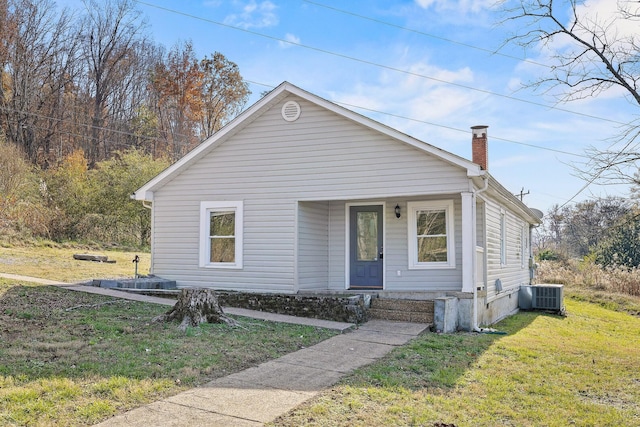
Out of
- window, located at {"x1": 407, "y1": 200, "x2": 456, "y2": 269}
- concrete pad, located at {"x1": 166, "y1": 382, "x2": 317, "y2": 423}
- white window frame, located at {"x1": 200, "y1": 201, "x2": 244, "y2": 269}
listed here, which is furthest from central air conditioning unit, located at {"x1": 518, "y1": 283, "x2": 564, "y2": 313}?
concrete pad, located at {"x1": 166, "y1": 382, "x2": 317, "y2": 423}

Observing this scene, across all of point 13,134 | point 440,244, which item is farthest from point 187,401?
point 13,134

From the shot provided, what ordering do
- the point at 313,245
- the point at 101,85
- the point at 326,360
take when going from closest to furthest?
1. the point at 326,360
2. the point at 313,245
3. the point at 101,85

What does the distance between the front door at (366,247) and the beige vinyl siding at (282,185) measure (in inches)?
12.8

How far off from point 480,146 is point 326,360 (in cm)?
829

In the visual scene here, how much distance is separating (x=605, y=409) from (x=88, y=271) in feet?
45.7

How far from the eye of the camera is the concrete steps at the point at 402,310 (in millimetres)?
10516

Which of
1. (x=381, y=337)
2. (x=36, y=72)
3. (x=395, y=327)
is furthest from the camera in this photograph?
(x=36, y=72)

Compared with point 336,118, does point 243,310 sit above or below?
below

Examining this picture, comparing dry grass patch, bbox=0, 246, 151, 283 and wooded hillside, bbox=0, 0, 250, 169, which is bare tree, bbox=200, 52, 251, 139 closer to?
wooded hillside, bbox=0, 0, 250, 169

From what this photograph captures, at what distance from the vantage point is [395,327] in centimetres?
1003

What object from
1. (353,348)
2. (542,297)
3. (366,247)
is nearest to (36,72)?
(366,247)

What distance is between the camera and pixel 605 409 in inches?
219

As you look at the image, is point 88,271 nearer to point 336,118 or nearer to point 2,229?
point 2,229

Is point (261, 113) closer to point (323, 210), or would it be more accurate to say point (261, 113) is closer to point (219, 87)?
point (323, 210)
